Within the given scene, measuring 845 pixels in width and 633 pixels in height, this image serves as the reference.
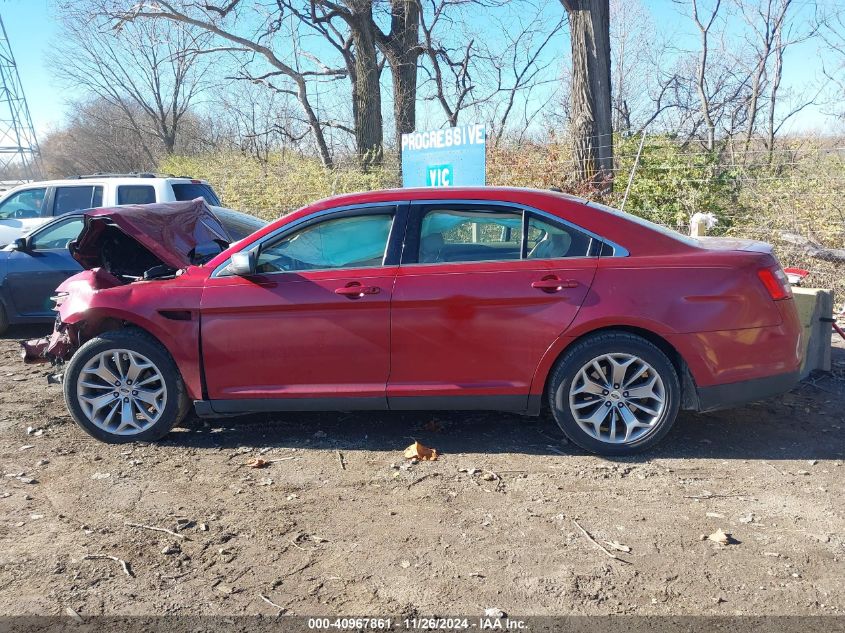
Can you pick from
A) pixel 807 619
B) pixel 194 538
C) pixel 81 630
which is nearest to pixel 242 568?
pixel 194 538

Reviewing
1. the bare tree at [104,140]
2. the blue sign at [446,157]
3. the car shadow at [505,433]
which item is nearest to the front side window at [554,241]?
the car shadow at [505,433]

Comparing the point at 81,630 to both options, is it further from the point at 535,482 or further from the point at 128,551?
the point at 535,482

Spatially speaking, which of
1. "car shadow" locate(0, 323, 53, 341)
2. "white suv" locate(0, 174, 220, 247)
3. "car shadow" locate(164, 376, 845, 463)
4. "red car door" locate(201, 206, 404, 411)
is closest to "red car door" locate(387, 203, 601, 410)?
"red car door" locate(201, 206, 404, 411)

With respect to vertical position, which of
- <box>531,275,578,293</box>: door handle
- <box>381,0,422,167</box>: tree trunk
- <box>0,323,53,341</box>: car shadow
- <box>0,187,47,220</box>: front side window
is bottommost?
<box>0,323,53,341</box>: car shadow

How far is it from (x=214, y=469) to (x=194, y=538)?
89 centimetres

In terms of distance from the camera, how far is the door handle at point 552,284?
412 cm

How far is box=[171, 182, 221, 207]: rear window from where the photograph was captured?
9.83m

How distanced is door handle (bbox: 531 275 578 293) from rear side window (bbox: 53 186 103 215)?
309 inches

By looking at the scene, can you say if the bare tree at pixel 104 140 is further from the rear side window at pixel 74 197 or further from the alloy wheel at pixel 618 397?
the alloy wheel at pixel 618 397

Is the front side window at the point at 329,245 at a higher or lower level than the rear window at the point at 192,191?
lower

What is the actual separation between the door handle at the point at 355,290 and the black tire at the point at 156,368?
1.25 metres

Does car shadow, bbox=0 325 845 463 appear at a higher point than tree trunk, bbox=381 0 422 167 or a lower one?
lower

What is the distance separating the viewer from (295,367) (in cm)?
436

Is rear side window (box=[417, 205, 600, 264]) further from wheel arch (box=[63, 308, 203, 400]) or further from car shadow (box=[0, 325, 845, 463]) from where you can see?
wheel arch (box=[63, 308, 203, 400])
